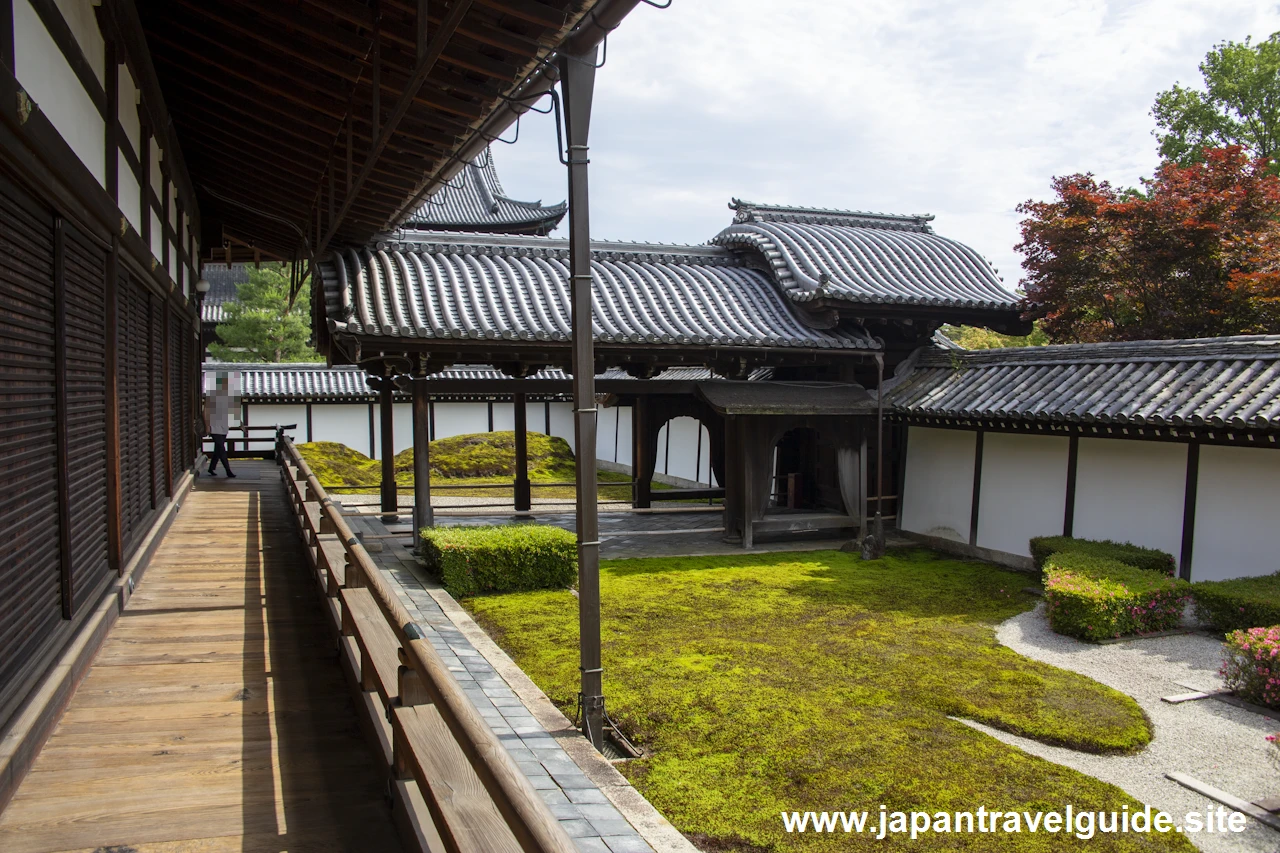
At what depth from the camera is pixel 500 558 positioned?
35.3 ft

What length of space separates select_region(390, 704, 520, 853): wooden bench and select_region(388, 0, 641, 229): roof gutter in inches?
153

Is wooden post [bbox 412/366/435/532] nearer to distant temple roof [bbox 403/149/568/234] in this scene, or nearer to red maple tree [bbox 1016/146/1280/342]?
red maple tree [bbox 1016/146/1280/342]

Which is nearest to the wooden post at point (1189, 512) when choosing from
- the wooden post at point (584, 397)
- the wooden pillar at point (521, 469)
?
the wooden post at point (584, 397)

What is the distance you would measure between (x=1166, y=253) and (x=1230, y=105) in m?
13.8

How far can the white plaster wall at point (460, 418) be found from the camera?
98.8 feet

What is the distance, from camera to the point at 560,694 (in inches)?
282

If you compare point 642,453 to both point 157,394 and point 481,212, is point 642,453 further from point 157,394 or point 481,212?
point 481,212

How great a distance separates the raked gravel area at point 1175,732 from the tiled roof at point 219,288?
122 ft

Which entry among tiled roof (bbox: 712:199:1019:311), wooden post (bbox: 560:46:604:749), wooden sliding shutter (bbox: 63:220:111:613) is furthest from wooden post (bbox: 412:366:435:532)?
tiled roof (bbox: 712:199:1019:311)

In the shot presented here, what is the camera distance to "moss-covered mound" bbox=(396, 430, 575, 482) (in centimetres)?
2547

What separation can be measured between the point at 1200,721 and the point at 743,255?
12.0m

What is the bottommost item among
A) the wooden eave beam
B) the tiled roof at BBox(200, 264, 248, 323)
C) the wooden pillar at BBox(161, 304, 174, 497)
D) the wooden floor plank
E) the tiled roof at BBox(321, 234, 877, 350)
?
the wooden floor plank

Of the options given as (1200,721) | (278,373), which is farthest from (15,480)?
(278,373)

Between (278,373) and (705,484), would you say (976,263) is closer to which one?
(705,484)
